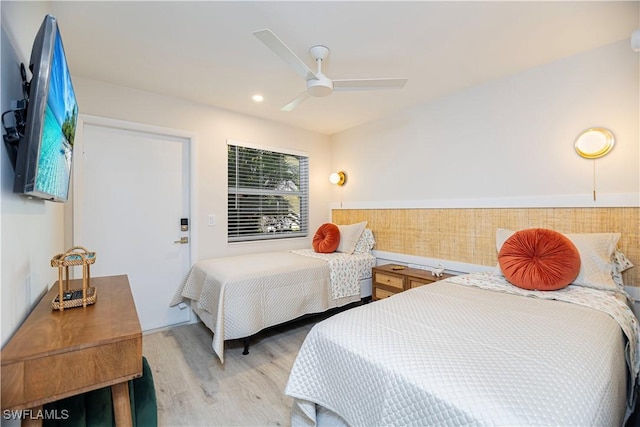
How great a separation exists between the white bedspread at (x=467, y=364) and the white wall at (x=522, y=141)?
0.97 metres

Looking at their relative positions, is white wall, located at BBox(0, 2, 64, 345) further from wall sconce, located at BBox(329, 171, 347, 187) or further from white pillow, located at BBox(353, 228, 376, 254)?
wall sconce, located at BBox(329, 171, 347, 187)

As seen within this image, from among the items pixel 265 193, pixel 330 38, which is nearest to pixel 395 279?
pixel 265 193

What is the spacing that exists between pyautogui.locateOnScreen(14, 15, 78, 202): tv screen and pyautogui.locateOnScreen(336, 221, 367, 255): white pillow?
9.16 feet

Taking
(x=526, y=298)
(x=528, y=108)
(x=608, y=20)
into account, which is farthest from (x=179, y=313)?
(x=608, y=20)

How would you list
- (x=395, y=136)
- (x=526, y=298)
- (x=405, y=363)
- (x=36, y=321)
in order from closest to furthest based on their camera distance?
1. (x=405, y=363)
2. (x=36, y=321)
3. (x=526, y=298)
4. (x=395, y=136)

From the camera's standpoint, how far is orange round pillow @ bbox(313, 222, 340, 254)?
11.6ft

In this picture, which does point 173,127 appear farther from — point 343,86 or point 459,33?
point 459,33

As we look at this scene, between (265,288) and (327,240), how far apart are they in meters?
1.19

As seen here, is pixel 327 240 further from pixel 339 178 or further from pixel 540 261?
pixel 540 261

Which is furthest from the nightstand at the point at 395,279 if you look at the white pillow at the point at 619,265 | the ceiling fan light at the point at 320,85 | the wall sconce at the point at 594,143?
the ceiling fan light at the point at 320,85

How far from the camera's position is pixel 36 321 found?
1.14m

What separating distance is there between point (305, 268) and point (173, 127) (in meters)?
2.00

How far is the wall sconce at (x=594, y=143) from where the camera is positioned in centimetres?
202

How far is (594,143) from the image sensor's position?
81.3 inches
